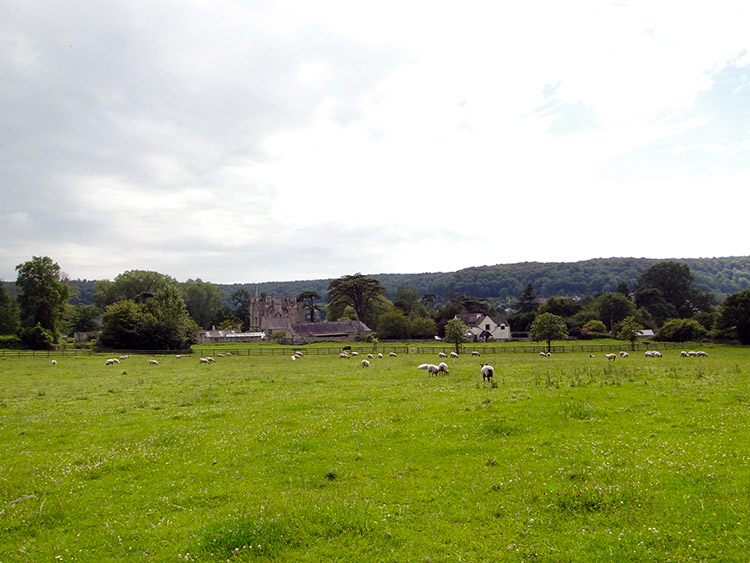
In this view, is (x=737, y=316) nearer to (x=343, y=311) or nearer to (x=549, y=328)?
(x=549, y=328)

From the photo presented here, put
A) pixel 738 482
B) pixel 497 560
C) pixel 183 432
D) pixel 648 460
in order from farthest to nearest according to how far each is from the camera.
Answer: pixel 183 432 → pixel 648 460 → pixel 738 482 → pixel 497 560

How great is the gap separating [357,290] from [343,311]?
2324cm

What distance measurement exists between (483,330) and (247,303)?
343 feet

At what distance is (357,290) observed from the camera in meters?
115

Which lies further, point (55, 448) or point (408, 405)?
point (408, 405)

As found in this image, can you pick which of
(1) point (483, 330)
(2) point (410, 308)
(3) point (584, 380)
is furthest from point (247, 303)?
(3) point (584, 380)

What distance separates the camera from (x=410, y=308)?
144875 millimetres

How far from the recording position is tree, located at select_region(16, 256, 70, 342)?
8469 centimetres

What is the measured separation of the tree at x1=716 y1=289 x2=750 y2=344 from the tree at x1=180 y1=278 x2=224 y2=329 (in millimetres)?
148729

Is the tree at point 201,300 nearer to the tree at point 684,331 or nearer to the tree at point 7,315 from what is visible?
the tree at point 7,315

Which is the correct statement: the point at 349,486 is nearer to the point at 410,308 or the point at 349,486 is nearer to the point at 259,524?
the point at 259,524

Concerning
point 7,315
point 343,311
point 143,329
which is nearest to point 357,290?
point 343,311

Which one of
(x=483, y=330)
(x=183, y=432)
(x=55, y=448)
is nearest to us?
(x=55, y=448)

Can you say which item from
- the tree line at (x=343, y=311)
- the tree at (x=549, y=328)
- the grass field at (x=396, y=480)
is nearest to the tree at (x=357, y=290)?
the tree line at (x=343, y=311)
